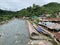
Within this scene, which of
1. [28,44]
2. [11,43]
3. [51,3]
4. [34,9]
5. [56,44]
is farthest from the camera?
[51,3]

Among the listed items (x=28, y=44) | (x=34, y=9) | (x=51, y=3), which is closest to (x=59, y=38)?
(x=28, y=44)

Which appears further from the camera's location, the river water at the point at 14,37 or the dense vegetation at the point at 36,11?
the dense vegetation at the point at 36,11

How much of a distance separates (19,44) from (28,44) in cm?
119

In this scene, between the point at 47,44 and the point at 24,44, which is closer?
the point at 47,44

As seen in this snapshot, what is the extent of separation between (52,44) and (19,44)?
3649 millimetres

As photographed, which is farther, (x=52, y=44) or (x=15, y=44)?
(x=15, y=44)

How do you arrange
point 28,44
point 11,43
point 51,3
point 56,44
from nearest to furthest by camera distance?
1. point 56,44
2. point 28,44
3. point 11,43
4. point 51,3

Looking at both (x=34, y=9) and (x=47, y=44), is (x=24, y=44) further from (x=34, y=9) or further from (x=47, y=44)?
(x=34, y=9)

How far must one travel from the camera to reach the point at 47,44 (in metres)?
19.9

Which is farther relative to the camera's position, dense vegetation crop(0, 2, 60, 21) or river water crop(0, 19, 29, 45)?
dense vegetation crop(0, 2, 60, 21)

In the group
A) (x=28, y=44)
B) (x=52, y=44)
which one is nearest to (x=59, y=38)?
(x=52, y=44)

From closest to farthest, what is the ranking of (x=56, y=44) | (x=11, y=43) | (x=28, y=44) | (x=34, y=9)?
(x=56, y=44) < (x=28, y=44) < (x=11, y=43) < (x=34, y=9)

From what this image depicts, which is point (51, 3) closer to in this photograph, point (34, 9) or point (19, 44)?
point (34, 9)

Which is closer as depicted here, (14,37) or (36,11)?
(14,37)
